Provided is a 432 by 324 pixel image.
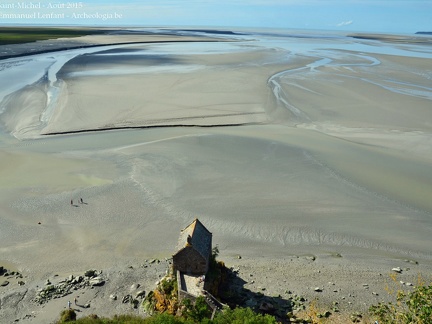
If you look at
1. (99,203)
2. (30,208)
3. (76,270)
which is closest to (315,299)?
(76,270)

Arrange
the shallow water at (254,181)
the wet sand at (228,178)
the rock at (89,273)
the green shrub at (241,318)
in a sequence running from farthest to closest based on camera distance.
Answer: the shallow water at (254,181)
the wet sand at (228,178)
the rock at (89,273)
the green shrub at (241,318)

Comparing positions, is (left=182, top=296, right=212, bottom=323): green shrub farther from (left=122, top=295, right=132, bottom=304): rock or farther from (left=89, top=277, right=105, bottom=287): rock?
(left=89, top=277, right=105, bottom=287): rock

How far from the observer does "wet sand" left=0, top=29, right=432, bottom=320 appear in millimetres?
19719

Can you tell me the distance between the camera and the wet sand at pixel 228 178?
776 inches

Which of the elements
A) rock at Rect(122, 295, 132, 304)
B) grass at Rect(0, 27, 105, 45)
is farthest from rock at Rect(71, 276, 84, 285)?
grass at Rect(0, 27, 105, 45)

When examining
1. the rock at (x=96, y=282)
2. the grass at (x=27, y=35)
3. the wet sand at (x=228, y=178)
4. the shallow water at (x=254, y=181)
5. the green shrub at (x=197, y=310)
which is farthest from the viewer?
the grass at (x=27, y=35)

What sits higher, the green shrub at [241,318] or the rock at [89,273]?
the green shrub at [241,318]

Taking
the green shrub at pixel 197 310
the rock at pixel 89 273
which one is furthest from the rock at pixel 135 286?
the green shrub at pixel 197 310

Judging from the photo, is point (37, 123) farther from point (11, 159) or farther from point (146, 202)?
point (146, 202)

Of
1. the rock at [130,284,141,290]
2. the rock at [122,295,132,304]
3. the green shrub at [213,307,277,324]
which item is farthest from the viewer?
the rock at [130,284,141,290]

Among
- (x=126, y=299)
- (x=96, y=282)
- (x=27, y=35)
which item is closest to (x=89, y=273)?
(x=96, y=282)

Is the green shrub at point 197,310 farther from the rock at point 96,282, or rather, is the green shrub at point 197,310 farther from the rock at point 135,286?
the rock at point 96,282

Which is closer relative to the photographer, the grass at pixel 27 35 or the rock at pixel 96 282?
the rock at pixel 96 282

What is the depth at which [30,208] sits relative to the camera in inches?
920
